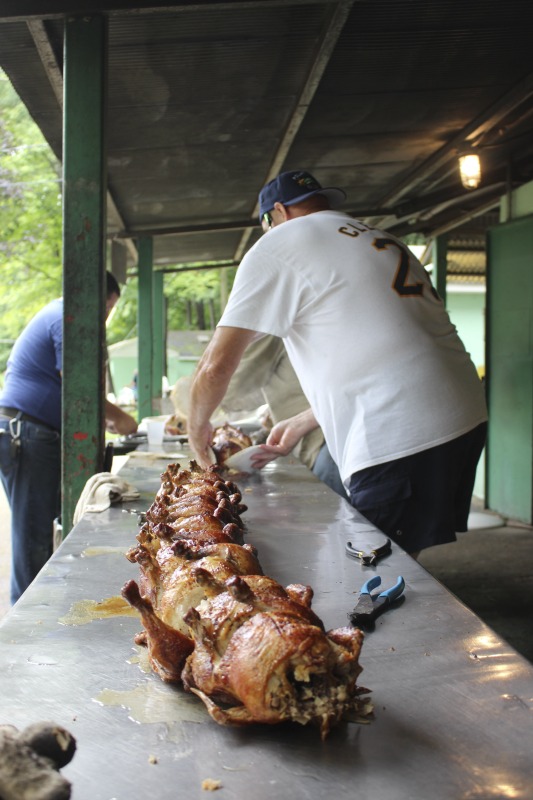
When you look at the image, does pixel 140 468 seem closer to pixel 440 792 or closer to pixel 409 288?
pixel 409 288

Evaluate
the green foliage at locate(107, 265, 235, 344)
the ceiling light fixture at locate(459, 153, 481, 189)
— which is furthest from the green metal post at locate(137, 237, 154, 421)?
the green foliage at locate(107, 265, 235, 344)

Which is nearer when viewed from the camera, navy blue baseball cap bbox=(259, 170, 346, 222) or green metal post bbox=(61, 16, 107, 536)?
navy blue baseball cap bbox=(259, 170, 346, 222)

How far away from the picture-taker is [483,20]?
4.75 meters

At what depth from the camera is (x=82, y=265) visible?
4211 millimetres

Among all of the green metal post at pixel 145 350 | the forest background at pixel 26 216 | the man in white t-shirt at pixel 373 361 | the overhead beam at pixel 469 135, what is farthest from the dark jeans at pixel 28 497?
the forest background at pixel 26 216

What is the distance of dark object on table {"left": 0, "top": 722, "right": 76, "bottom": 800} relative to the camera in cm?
96

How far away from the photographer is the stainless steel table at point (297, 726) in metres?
1.21

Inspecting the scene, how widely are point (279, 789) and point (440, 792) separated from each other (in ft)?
0.85

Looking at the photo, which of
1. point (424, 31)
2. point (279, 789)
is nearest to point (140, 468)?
point (424, 31)

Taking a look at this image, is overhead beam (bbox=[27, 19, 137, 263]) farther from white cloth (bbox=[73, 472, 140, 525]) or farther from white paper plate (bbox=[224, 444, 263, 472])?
white paper plate (bbox=[224, 444, 263, 472])

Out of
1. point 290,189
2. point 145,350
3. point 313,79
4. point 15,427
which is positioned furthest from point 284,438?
point 145,350

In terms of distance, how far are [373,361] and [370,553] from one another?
3.70ft

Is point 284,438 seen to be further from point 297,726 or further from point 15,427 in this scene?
point 297,726

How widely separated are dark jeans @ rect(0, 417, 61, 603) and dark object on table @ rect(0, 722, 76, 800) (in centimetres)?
478
